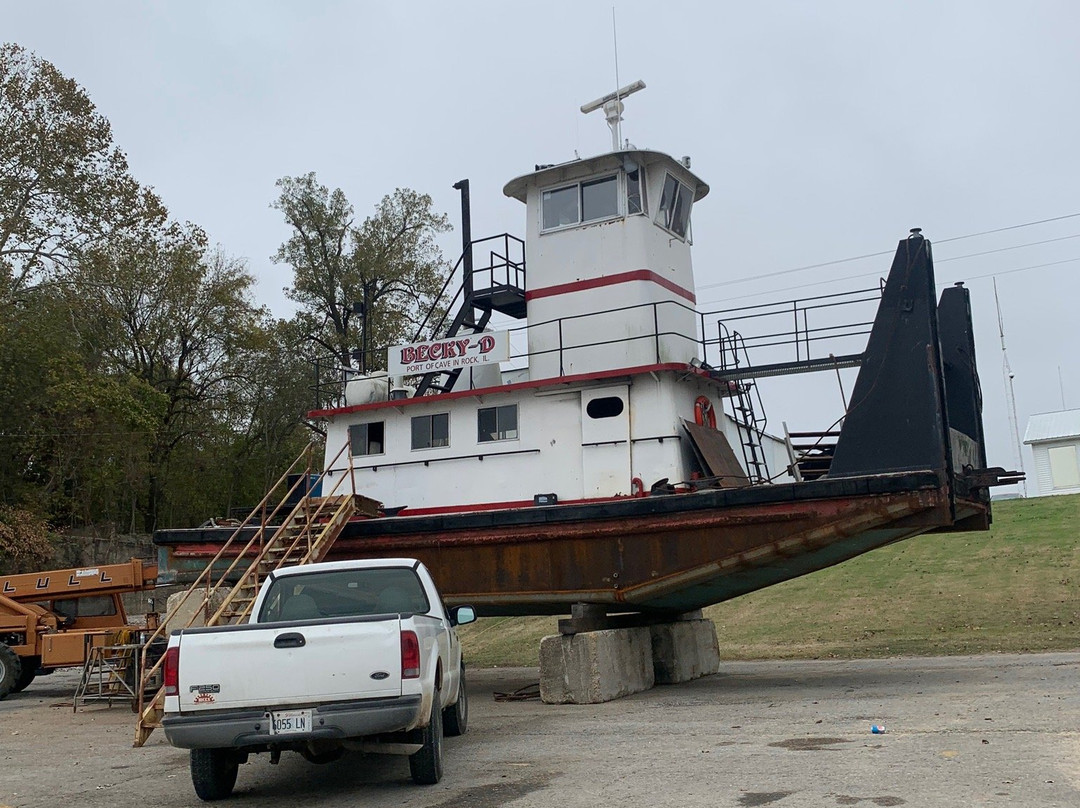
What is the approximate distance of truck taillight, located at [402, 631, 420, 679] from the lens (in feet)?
22.6

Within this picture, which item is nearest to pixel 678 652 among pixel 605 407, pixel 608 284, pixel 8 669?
pixel 605 407

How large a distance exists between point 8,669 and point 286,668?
11503mm

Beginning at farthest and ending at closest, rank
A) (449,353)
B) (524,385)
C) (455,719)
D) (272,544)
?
(449,353) → (524,385) → (272,544) → (455,719)

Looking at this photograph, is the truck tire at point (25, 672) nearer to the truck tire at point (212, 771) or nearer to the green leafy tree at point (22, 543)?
the truck tire at point (212, 771)

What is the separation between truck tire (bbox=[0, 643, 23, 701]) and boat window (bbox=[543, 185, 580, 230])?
421 inches

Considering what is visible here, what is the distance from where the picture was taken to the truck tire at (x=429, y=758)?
726cm

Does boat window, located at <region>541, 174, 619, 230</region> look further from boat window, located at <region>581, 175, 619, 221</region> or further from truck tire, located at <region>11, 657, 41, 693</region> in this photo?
truck tire, located at <region>11, 657, 41, 693</region>

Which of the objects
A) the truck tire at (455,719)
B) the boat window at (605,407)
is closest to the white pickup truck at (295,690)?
the truck tire at (455,719)

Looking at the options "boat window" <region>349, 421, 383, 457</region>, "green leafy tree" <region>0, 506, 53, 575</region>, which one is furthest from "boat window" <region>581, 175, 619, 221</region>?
"green leafy tree" <region>0, 506, 53, 575</region>

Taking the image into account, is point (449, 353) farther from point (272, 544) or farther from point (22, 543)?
point (22, 543)

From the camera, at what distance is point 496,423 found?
14742 mm

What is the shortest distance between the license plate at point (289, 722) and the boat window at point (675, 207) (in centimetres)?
1048

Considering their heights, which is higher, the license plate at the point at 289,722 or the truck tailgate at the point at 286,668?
the truck tailgate at the point at 286,668

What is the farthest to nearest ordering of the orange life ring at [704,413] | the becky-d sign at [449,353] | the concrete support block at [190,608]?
the becky-d sign at [449,353]
the concrete support block at [190,608]
the orange life ring at [704,413]
